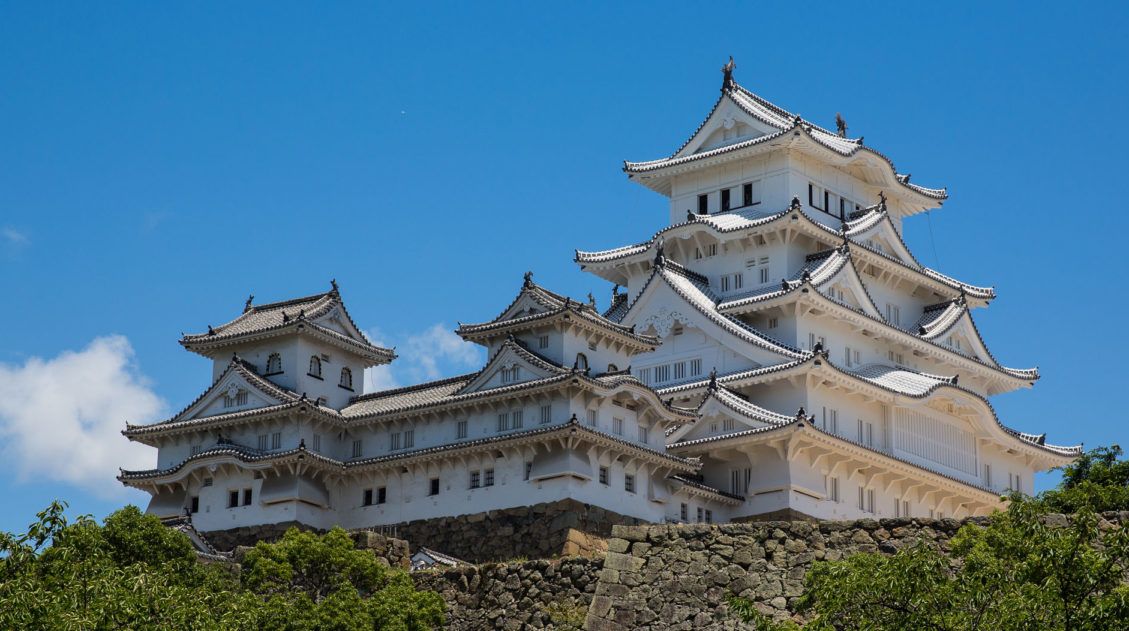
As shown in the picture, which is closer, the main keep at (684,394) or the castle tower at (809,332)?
the main keep at (684,394)

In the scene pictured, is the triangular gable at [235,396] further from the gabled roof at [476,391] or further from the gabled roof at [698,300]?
the gabled roof at [698,300]

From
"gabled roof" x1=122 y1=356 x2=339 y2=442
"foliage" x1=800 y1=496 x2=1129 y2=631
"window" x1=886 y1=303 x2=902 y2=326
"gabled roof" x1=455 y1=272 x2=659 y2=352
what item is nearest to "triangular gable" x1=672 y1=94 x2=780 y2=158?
"window" x1=886 y1=303 x2=902 y2=326

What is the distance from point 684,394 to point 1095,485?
1901 cm

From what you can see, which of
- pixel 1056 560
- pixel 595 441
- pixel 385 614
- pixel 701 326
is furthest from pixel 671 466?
pixel 1056 560

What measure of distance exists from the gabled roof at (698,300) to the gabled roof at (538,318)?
21.5 feet

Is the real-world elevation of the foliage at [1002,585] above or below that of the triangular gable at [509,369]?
below

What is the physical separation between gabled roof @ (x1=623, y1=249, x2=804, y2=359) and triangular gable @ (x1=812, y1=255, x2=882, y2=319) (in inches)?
123

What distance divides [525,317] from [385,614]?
2359cm

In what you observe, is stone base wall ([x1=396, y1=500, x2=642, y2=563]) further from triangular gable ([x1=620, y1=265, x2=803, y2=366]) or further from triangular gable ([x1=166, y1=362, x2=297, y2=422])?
triangular gable ([x1=620, y1=265, x2=803, y2=366])

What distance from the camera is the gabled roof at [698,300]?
233 ft

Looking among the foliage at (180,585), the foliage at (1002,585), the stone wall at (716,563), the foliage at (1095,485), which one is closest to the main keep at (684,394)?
the foliage at (1095,485)

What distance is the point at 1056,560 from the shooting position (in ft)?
94.6

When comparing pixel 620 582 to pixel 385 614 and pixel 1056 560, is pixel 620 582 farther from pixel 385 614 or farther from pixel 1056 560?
pixel 1056 560

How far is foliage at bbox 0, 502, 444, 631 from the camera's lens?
109 ft
